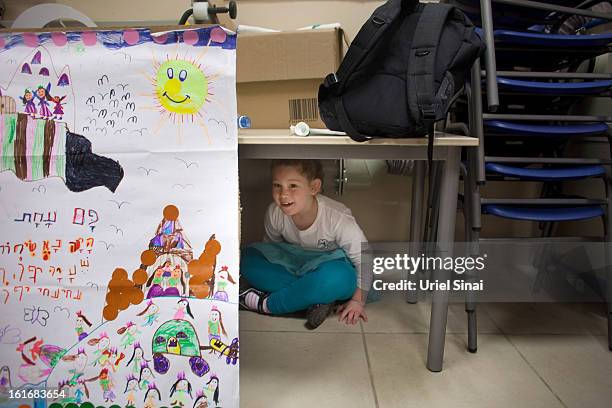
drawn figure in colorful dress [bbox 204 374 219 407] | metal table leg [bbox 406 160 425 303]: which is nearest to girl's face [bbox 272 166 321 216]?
metal table leg [bbox 406 160 425 303]

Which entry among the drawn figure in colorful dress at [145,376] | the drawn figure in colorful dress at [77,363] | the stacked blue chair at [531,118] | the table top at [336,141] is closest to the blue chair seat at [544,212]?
the stacked blue chair at [531,118]

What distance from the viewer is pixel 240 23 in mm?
1799

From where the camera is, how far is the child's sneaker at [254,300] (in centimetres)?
158

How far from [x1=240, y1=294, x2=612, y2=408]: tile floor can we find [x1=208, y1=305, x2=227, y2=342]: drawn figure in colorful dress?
243mm

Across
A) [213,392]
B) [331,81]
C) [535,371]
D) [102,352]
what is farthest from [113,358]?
[535,371]

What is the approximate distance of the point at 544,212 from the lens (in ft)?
4.29

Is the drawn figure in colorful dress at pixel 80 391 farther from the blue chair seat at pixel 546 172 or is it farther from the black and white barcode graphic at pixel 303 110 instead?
the blue chair seat at pixel 546 172

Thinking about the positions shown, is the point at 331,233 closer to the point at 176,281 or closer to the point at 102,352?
the point at 176,281

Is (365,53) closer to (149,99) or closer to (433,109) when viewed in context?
(433,109)

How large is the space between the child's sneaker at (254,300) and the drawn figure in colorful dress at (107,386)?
2.20 ft

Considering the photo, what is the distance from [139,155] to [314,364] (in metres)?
0.75

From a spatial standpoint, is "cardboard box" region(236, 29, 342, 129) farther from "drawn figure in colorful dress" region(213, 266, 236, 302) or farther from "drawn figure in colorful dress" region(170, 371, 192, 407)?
"drawn figure in colorful dress" region(170, 371, 192, 407)

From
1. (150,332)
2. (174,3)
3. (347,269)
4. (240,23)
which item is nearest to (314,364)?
(347,269)

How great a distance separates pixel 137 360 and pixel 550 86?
1.32m
